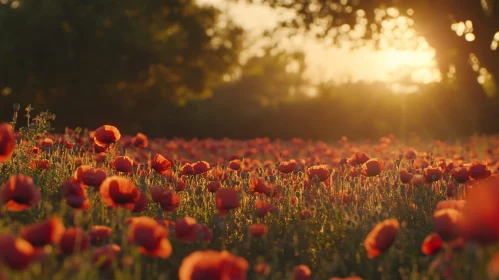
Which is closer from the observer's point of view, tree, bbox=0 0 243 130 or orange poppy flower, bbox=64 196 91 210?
orange poppy flower, bbox=64 196 91 210

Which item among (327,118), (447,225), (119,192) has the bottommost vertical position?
(447,225)

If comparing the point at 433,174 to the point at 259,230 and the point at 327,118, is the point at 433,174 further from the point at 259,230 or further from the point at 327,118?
the point at 327,118

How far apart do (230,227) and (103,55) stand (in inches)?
704

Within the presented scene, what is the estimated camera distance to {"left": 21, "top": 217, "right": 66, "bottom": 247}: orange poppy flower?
2086 millimetres

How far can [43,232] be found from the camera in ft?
6.88

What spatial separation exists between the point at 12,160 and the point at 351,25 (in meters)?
12.2

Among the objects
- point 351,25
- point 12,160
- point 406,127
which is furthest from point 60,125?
point 12,160

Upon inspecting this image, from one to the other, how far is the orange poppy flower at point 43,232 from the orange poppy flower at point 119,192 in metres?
0.62

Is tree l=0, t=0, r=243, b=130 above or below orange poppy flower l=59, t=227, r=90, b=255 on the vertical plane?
above

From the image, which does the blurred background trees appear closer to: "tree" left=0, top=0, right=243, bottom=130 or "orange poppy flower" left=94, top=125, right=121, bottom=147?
"tree" left=0, top=0, right=243, bottom=130

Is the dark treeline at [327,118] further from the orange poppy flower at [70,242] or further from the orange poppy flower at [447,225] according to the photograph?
the orange poppy flower at [447,225]

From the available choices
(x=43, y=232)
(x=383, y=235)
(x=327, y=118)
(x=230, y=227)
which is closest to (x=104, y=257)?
(x=43, y=232)

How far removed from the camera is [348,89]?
2433 cm

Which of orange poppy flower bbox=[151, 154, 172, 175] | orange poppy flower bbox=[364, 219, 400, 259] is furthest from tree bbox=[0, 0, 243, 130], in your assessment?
orange poppy flower bbox=[364, 219, 400, 259]
